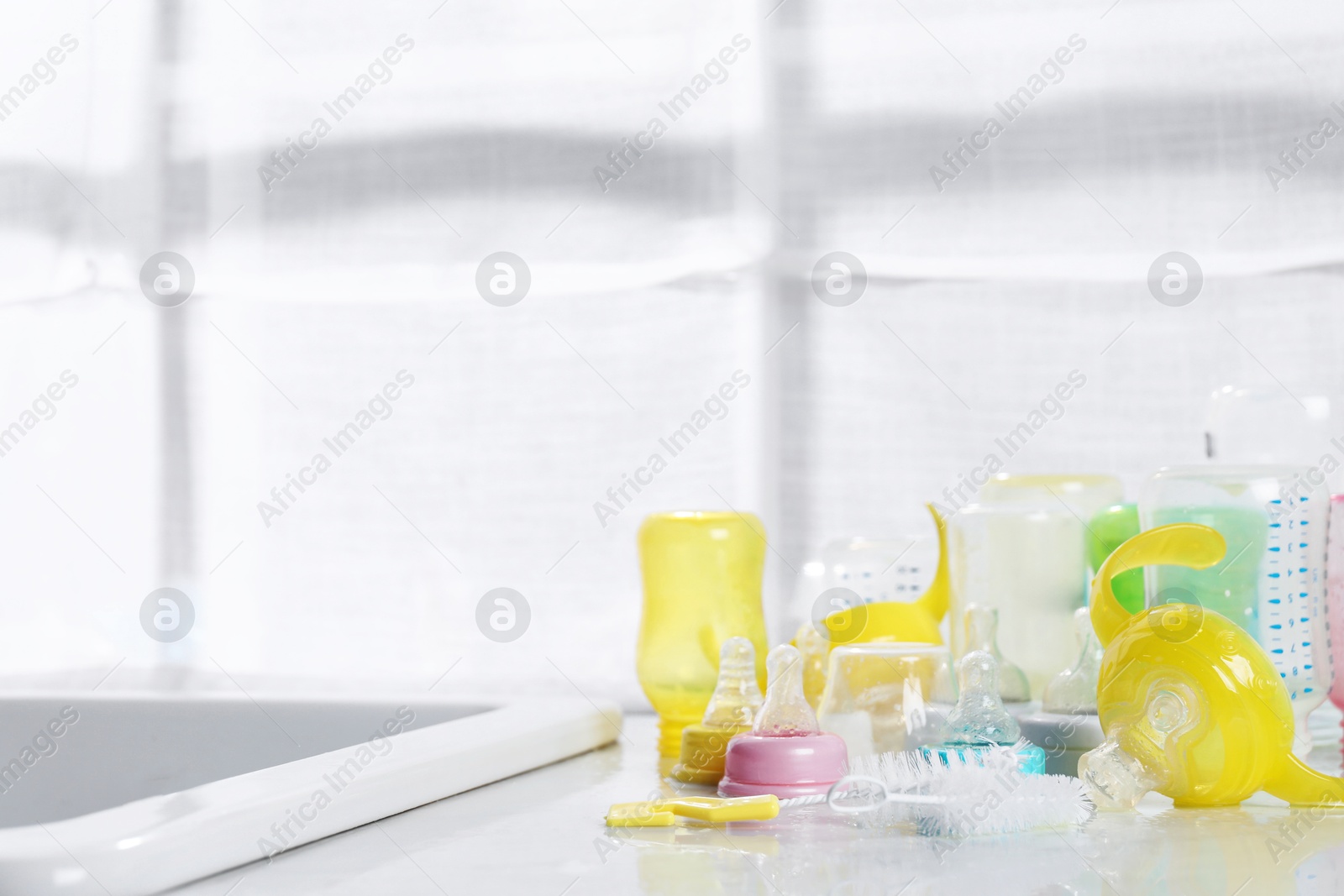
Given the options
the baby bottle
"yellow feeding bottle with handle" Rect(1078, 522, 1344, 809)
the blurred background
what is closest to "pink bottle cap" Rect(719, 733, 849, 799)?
"yellow feeding bottle with handle" Rect(1078, 522, 1344, 809)

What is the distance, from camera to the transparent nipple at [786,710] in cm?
85

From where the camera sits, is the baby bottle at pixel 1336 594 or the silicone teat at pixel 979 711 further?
the baby bottle at pixel 1336 594

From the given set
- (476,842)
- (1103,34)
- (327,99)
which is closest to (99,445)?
(327,99)

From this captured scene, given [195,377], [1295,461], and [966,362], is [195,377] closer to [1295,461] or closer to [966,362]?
[966,362]

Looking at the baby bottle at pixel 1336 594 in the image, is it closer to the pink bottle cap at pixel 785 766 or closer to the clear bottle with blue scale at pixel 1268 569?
the clear bottle with blue scale at pixel 1268 569

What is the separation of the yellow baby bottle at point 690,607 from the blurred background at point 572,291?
0.28 metres

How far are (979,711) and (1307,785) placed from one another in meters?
0.21

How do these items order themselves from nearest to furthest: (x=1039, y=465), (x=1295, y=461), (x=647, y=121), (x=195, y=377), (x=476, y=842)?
(x=476, y=842) → (x=1295, y=461) → (x=1039, y=465) → (x=647, y=121) → (x=195, y=377)

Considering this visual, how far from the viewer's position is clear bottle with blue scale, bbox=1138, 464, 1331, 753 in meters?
0.93

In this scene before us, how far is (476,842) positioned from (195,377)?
1080 millimetres

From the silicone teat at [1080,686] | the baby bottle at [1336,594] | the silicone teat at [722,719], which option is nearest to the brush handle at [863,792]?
the silicone teat at [722,719]

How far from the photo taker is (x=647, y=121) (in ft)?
4.89

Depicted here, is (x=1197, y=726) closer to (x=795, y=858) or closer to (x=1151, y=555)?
(x=1151, y=555)

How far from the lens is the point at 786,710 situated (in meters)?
0.85
